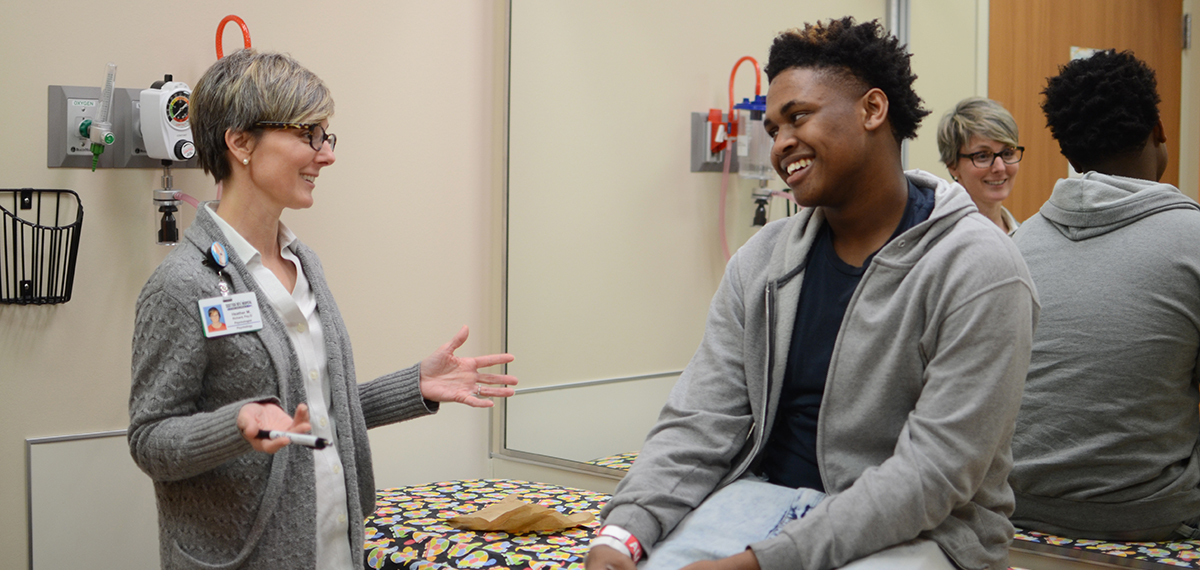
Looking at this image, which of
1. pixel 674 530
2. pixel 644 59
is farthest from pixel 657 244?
pixel 674 530

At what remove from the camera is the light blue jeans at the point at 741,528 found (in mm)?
1239

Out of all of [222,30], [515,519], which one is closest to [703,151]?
[515,519]

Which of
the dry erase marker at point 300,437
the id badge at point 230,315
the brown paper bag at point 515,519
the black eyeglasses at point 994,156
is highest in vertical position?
the black eyeglasses at point 994,156

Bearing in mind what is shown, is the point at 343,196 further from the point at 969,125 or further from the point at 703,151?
the point at 969,125

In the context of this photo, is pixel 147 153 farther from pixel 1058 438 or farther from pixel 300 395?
pixel 1058 438

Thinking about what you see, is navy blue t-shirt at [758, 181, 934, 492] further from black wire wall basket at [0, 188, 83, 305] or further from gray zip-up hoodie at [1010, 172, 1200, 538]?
black wire wall basket at [0, 188, 83, 305]

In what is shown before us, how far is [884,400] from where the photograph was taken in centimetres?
130

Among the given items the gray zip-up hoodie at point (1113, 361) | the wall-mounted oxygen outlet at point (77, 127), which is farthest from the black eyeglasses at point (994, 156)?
the wall-mounted oxygen outlet at point (77, 127)

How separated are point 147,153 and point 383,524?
938mm

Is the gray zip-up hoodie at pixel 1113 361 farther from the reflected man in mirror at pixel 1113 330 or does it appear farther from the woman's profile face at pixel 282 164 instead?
the woman's profile face at pixel 282 164

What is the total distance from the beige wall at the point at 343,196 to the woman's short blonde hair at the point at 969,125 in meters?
1.32

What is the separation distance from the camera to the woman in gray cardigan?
1479mm

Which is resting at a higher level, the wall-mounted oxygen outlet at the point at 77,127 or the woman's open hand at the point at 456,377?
the wall-mounted oxygen outlet at the point at 77,127

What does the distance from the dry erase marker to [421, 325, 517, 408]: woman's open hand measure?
0.47m
